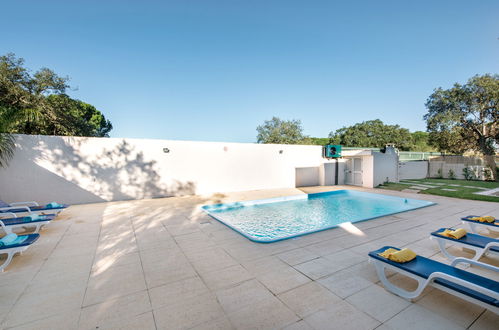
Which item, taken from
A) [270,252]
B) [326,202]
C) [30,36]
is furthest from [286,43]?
[270,252]

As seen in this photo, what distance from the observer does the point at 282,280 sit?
105 inches

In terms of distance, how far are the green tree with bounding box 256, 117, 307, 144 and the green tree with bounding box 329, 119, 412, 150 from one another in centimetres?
612

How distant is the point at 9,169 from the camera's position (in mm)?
6980

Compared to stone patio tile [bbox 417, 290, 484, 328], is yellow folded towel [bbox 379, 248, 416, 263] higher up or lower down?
higher up

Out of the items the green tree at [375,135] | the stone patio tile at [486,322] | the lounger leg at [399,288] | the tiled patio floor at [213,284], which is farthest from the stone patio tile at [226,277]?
the green tree at [375,135]

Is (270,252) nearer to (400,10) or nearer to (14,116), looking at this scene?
(14,116)

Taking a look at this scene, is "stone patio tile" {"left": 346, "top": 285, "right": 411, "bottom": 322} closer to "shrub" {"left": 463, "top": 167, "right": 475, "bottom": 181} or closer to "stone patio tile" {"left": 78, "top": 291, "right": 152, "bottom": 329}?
"stone patio tile" {"left": 78, "top": 291, "right": 152, "bottom": 329}

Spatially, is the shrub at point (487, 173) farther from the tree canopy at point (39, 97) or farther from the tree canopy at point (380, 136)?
the tree canopy at point (39, 97)

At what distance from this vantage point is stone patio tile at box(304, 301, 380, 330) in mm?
1887

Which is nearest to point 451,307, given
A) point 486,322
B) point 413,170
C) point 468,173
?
point 486,322

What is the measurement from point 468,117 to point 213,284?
2199 centimetres

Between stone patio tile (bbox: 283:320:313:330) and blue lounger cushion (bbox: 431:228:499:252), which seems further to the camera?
blue lounger cushion (bbox: 431:228:499:252)

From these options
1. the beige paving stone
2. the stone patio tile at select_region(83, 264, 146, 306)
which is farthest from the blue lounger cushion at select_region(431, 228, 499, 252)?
the stone patio tile at select_region(83, 264, 146, 306)

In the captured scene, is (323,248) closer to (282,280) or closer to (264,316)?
(282,280)
